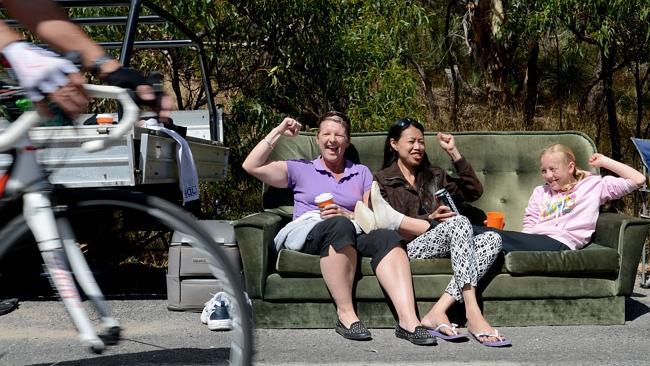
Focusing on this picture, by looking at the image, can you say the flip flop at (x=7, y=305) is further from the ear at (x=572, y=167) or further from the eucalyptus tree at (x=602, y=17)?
the eucalyptus tree at (x=602, y=17)

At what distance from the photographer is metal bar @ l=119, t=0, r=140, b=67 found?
5902 mm

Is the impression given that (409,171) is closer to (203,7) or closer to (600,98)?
(203,7)

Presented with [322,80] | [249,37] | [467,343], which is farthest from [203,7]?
[467,343]

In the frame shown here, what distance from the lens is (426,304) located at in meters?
5.52

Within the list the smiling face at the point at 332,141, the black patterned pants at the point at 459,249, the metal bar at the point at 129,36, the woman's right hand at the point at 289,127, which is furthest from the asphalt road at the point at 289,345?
the metal bar at the point at 129,36

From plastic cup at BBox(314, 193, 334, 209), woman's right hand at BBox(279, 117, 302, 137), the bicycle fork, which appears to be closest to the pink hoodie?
plastic cup at BBox(314, 193, 334, 209)

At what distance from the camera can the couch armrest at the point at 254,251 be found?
548 centimetres

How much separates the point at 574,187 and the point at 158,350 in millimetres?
3799

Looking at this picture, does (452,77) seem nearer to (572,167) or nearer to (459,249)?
(572,167)

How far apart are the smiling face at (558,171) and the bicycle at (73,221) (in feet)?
12.9

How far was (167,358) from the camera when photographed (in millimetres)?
3035

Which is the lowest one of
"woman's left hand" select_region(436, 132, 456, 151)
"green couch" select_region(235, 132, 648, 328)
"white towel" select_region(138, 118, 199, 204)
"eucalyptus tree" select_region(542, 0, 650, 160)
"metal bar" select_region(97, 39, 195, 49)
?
"green couch" select_region(235, 132, 648, 328)

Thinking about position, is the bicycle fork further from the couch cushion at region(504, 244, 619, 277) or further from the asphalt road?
the couch cushion at region(504, 244, 619, 277)

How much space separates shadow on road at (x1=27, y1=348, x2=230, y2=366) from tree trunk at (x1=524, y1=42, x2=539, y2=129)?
824 cm
